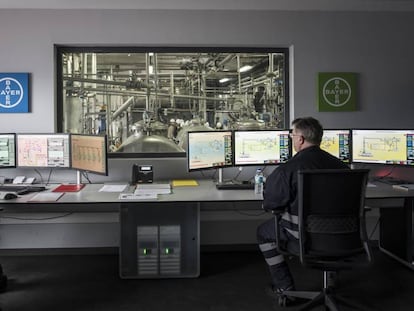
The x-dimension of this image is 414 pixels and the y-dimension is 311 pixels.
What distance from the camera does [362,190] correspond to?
94.8 inches

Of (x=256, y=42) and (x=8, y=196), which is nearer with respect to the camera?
(x=8, y=196)

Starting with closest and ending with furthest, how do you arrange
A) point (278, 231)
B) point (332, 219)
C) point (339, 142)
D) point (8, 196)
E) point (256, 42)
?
point (332, 219), point (278, 231), point (8, 196), point (339, 142), point (256, 42)

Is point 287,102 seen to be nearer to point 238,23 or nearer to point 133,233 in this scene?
point 238,23

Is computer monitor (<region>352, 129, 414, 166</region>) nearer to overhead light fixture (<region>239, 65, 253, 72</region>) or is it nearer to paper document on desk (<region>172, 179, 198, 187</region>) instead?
overhead light fixture (<region>239, 65, 253, 72</region>)

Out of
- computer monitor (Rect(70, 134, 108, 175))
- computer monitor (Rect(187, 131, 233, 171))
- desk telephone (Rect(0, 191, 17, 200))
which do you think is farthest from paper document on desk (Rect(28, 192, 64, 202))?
computer monitor (Rect(187, 131, 233, 171))

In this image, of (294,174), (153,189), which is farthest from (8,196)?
(294,174)

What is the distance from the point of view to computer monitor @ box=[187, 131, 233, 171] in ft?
11.5

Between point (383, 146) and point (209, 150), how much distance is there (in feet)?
5.03

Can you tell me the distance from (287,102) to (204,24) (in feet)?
3.64

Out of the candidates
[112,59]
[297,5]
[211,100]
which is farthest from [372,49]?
[112,59]

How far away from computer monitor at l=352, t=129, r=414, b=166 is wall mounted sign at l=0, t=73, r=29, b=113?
3.02 m

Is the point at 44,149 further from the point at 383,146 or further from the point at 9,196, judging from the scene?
the point at 383,146

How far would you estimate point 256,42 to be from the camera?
13.3 ft

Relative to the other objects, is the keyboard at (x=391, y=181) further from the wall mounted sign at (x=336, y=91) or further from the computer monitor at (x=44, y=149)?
the computer monitor at (x=44, y=149)
